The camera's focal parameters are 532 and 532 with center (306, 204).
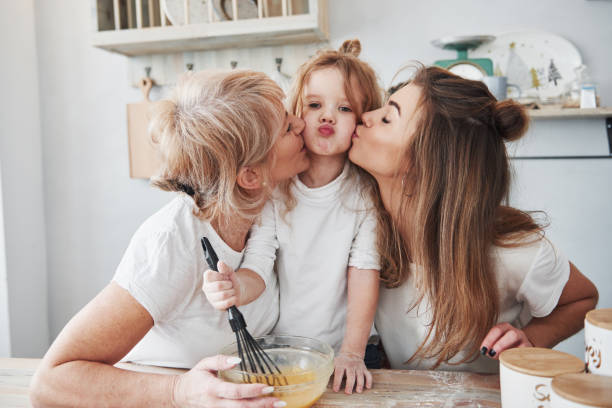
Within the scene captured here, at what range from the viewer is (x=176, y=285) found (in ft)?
3.17

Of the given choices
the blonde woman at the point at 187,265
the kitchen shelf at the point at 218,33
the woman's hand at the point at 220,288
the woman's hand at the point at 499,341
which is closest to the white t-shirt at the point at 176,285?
the blonde woman at the point at 187,265

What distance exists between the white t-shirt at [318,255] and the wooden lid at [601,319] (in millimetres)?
582

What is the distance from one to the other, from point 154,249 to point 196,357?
25 cm

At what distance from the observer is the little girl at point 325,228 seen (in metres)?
1.24

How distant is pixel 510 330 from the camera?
102 centimetres

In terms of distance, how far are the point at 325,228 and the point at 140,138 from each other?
5.14ft

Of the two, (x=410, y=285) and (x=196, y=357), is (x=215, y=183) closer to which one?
(x=196, y=357)

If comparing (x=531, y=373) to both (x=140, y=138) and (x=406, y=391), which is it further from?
(x=140, y=138)

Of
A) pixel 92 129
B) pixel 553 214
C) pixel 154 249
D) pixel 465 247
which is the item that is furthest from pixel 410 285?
pixel 92 129

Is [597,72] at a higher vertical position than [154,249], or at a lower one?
higher

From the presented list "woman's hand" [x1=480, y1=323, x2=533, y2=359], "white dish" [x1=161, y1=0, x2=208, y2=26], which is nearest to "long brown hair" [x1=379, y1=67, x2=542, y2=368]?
"woman's hand" [x1=480, y1=323, x2=533, y2=359]

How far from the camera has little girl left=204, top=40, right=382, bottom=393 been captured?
1.24 m

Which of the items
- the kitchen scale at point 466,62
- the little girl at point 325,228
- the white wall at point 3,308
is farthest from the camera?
the white wall at point 3,308

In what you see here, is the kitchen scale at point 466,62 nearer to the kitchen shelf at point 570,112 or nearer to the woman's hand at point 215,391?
the kitchen shelf at point 570,112
